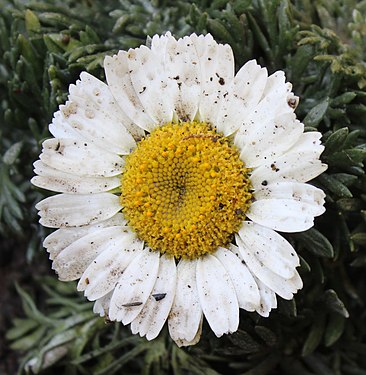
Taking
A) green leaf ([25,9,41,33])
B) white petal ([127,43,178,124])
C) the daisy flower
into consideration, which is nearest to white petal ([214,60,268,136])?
the daisy flower

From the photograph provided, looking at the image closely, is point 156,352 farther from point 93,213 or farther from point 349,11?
point 349,11

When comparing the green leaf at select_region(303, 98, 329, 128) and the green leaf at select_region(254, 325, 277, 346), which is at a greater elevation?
the green leaf at select_region(303, 98, 329, 128)

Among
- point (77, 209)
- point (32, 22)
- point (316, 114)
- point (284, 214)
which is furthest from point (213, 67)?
point (32, 22)

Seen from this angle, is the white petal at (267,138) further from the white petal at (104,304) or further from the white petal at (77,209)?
the white petal at (104,304)

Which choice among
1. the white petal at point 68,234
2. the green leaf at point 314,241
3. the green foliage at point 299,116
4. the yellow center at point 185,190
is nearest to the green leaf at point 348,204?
the green foliage at point 299,116

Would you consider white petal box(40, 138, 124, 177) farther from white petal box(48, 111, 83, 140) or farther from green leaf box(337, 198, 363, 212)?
green leaf box(337, 198, 363, 212)

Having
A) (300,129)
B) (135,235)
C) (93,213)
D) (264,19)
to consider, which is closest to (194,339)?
(135,235)
